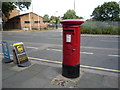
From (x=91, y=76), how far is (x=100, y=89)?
79 centimetres

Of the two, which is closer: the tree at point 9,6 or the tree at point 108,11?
the tree at point 9,6

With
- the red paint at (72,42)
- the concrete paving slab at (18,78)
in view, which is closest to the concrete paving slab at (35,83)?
the concrete paving slab at (18,78)

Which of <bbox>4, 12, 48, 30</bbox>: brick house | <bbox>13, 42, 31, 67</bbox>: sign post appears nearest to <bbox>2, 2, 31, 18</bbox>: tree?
<bbox>4, 12, 48, 30</bbox>: brick house

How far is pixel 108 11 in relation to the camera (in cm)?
5306

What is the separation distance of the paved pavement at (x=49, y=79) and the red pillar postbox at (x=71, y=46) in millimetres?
292

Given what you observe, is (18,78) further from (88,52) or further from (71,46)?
(88,52)

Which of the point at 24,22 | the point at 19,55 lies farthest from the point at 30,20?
the point at 19,55

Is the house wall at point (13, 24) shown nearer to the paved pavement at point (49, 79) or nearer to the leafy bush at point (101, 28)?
the leafy bush at point (101, 28)

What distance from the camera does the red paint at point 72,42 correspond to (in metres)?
Answer: 3.54

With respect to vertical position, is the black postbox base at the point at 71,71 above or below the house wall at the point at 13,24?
below

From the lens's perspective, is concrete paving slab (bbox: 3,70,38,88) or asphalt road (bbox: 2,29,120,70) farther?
asphalt road (bbox: 2,29,120,70)

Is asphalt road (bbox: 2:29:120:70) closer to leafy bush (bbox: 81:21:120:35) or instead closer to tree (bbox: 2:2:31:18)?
leafy bush (bbox: 81:21:120:35)

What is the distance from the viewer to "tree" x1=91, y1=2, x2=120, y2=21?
51.7 metres

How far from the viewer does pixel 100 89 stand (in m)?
3.18
